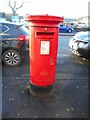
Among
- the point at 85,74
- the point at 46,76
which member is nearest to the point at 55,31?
the point at 46,76

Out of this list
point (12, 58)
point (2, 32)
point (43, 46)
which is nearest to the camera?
point (43, 46)

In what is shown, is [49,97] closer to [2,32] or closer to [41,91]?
[41,91]

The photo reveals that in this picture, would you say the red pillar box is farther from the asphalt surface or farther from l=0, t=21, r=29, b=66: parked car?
l=0, t=21, r=29, b=66: parked car

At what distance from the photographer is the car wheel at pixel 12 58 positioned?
18.7 feet

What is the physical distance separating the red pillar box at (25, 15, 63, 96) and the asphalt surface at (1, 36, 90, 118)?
1.39ft

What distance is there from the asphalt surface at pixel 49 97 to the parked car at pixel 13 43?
358 mm

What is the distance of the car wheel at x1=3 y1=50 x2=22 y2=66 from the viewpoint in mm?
5691

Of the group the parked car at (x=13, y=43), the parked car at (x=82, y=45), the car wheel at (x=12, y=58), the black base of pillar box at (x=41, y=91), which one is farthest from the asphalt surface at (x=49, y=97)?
the parked car at (x=82, y=45)

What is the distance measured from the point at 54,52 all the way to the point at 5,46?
2.61 metres

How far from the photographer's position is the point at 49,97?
3.79 m

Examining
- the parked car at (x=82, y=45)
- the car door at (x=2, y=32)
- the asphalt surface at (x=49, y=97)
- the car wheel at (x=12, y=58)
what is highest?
the car door at (x=2, y=32)

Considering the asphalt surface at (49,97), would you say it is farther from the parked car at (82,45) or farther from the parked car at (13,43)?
the parked car at (82,45)

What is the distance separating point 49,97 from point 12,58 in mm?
2476

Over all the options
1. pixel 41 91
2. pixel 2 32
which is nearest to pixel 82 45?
pixel 2 32
